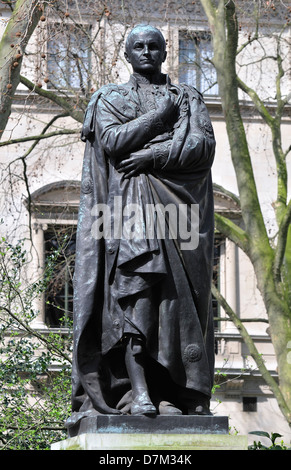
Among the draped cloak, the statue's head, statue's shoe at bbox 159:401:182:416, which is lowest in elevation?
statue's shoe at bbox 159:401:182:416

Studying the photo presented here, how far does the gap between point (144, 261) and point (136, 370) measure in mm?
567

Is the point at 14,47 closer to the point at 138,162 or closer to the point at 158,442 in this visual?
the point at 138,162

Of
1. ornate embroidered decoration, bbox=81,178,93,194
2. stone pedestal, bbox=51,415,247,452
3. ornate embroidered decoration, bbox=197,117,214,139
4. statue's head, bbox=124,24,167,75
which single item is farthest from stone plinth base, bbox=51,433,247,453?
statue's head, bbox=124,24,167,75

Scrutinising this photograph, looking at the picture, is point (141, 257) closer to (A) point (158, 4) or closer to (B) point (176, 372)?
(B) point (176, 372)

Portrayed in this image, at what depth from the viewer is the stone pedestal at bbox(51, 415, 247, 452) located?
546 cm

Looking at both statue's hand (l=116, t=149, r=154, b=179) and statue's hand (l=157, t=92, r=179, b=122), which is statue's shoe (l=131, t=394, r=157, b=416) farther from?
statue's hand (l=157, t=92, r=179, b=122)

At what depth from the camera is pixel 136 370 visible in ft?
19.2

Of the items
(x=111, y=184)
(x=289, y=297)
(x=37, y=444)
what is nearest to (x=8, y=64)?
(x=37, y=444)

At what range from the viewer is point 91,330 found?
610 centimetres

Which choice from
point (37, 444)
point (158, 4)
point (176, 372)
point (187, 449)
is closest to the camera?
point (187, 449)

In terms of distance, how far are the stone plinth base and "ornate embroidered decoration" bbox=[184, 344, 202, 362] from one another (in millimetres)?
477

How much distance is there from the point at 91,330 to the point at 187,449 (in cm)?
94

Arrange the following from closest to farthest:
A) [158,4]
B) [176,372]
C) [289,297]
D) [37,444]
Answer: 1. [176,372]
2. [37,444]
3. [289,297]
4. [158,4]

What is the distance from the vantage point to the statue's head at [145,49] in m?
6.41
